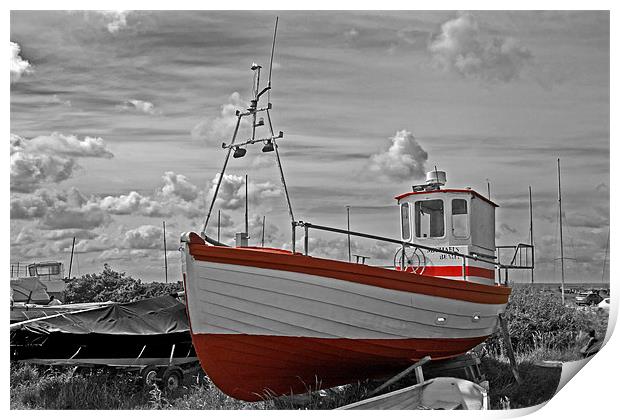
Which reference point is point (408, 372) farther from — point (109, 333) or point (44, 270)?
point (44, 270)

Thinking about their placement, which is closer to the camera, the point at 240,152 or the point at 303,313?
the point at 303,313

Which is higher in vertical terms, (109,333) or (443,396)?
(109,333)

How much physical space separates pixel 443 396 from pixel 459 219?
201cm

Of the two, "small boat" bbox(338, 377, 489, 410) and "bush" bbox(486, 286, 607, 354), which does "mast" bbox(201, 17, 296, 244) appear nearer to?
"small boat" bbox(338, 377, 489, 410)

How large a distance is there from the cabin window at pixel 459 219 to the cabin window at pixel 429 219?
0.13 metres

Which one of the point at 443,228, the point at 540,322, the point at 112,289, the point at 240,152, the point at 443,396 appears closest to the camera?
the point at 443,396

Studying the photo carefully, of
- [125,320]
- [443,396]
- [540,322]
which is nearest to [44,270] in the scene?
[125,320]

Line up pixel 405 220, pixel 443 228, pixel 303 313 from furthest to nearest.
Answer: pixel 405 220 → pixel 443 228 → pixel 303 313

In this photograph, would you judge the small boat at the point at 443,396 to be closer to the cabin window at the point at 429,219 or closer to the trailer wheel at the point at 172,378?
the cabin window at the point at 429,219

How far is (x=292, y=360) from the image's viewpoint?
6418 millimetres

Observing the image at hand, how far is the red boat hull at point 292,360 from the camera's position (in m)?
6.22

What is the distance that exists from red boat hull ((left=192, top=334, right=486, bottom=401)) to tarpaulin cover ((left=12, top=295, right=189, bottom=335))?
6.43ft

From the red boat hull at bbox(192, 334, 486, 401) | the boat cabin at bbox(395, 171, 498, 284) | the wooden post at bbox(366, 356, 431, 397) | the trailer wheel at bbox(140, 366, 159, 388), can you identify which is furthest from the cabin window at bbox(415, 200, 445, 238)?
the trailer wheel at bbox(140, 366, 159, 388)

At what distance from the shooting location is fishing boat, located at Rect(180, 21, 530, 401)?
6031mm
